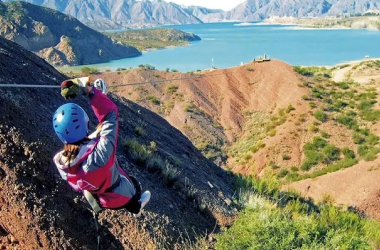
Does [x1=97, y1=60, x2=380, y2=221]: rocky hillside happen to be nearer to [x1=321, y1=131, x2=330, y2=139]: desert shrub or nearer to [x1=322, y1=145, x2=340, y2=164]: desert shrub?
[x1=322, y1=145, x2=340, y2=164]: desert shrub

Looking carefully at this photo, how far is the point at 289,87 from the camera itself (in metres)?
40.9

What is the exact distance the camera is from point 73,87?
13.9 feet

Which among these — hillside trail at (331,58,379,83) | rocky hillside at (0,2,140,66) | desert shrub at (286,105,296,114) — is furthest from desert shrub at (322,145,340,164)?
rocky hillside at (0,2,140,66)

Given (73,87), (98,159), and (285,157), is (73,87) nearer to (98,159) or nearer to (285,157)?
(98,159)

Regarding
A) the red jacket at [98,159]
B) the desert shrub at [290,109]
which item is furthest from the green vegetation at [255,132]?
the red jacket at [98,159]

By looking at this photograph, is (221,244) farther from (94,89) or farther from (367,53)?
(367,53)

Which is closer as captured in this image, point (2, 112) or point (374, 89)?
point (2, 112)

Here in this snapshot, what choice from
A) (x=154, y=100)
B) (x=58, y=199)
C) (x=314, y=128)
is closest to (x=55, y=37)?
(x=154, y=100)

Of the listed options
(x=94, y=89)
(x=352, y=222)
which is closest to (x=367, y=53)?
(x=352, y=222)

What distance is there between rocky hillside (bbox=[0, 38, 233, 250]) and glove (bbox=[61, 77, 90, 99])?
105 inches

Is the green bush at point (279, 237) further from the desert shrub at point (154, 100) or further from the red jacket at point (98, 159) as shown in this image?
the desert shrub at point (154, 100)

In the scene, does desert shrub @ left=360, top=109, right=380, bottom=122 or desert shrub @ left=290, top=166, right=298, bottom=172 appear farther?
desert shrub @ left=360, top=109, right=380, bottom=122

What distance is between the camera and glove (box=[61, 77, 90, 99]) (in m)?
4.22

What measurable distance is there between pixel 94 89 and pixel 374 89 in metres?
39.8
